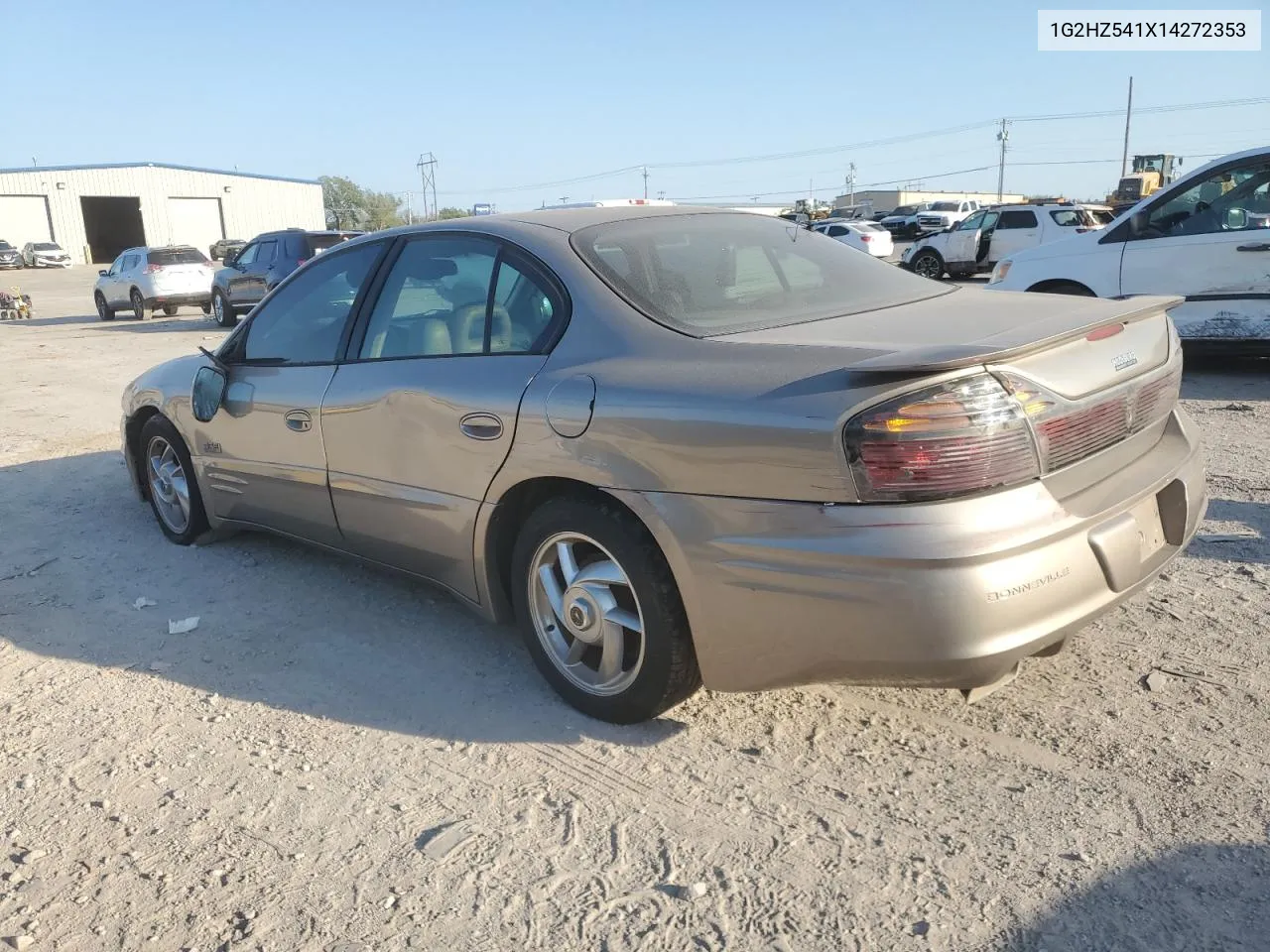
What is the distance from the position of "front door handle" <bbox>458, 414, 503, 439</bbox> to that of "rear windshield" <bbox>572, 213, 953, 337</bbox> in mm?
570

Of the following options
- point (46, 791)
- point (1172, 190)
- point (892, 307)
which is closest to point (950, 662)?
point (892, 307)

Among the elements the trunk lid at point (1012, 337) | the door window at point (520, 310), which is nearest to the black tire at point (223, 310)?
the door window at point (520, 310)

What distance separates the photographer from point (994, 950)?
2.11 meters

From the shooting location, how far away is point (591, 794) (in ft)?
9.11

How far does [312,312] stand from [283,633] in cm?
136

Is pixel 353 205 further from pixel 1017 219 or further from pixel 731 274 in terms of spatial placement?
pixel 731 274

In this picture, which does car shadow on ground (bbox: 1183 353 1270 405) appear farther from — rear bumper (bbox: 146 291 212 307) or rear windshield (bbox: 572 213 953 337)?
rear bumper (bbox: 146 291 212 307)

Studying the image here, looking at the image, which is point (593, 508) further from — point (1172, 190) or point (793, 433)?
point (1172, 190)

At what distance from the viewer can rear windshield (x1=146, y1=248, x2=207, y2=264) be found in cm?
2127

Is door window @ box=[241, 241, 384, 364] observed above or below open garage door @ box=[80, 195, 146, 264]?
below

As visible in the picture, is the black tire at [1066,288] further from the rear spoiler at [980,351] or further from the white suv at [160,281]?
the white suv at [160,281]

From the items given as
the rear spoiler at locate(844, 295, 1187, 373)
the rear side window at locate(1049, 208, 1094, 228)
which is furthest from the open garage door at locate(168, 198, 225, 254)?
the rear spoiler at locate(844, 295, 1187, 373)

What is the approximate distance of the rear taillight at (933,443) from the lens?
238 cm

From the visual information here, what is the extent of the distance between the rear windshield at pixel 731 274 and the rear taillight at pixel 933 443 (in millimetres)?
723
